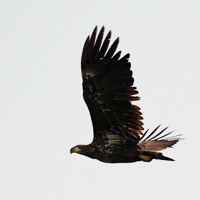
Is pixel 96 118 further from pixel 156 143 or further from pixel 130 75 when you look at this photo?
pixel 156 143

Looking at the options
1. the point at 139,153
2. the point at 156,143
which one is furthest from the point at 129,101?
the point at 156,143

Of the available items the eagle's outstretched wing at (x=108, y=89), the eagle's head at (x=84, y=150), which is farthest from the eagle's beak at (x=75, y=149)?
the eagle's outstretched wing at (x=108, y=89)

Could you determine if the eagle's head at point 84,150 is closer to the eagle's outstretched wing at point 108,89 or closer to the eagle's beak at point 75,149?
the eagle's beak at point 75,149

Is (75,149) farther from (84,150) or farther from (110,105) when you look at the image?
(110,105)

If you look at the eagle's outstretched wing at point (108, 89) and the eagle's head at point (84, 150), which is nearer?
the eagle's outstretched wing at point (108, 89)

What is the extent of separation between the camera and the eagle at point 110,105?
1155 cm

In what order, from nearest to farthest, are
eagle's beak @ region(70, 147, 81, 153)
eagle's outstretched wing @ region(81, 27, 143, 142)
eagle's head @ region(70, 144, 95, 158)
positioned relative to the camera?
1. eagle's outstretched wing @ region(81, 27, 143, 142)
2. eagle's head @ region(70, 144, 95, 158)
3. eagle's beak @ region(70, 147, 81, 153)

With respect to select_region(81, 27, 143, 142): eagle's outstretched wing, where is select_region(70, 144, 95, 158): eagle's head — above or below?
below

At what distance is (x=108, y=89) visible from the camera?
38.7 feet

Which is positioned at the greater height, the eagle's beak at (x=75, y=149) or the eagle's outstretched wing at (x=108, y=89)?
the eagle's outstretched wing at (x=108, y=89)

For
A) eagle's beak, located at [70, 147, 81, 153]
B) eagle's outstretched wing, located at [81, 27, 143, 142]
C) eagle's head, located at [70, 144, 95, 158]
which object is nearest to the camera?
eagle's outstretched wing, located at [81, 27, 143, 142]

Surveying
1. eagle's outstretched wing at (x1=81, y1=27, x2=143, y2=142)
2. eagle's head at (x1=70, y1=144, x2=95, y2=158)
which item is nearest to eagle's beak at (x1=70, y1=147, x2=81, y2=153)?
eagle's head at (x1=70, y1=144, x2=95, y2=158)

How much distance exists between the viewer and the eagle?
455 inches

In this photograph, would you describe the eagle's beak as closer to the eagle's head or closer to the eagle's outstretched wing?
the eagle's head
